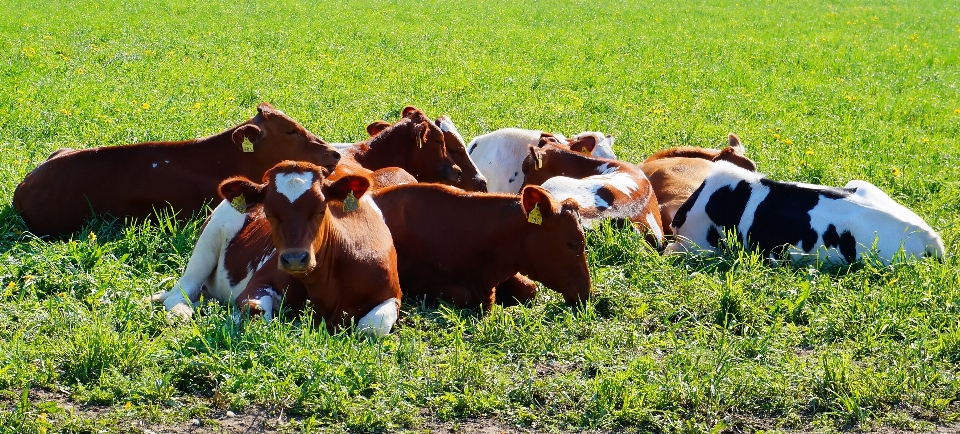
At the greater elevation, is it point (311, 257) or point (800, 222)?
point (311, 257)

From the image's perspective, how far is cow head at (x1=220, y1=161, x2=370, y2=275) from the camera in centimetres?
623

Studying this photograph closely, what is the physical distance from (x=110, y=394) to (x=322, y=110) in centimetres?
966

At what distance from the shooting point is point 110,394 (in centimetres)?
A: 531

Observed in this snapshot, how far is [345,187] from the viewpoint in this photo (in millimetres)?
6605

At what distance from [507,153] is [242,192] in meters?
5.72

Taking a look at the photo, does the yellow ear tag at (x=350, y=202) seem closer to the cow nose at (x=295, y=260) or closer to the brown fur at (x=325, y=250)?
the brown fur at (x=325, y=250)

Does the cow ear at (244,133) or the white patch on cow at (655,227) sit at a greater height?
the cow ear at (244,133)

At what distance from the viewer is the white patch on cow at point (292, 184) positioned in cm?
633

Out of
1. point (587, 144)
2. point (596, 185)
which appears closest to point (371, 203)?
point (596, 185)

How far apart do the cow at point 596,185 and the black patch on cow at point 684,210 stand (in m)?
0.32

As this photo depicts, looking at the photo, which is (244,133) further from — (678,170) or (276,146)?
(678,170)

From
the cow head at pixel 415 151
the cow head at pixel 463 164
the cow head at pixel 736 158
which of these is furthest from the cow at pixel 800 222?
the cow head at pixel 415 151

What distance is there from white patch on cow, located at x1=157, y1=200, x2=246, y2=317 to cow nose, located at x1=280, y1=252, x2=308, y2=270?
4.72 feet

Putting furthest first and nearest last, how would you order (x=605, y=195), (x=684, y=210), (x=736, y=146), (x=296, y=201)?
(x=736, y=146)
(x=684, y=210)
(x=605, y=195)
(x=296, y=201)
